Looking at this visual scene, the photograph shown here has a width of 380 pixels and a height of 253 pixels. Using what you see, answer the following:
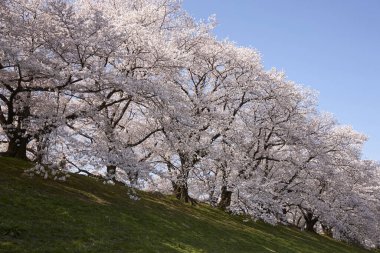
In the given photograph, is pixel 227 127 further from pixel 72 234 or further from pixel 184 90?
pixel 72 234

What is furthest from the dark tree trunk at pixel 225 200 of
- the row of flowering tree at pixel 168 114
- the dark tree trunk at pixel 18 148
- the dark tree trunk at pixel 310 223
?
the dark tree trunk at pixel 310 223

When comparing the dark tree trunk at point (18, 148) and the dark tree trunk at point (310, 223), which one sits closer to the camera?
the dark tree trunk at point (18, 148)

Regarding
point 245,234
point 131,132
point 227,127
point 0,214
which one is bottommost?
point 0,214

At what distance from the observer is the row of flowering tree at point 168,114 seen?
75.0 ft

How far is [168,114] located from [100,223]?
883 cm

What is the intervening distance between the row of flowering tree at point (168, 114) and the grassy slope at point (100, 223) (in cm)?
207

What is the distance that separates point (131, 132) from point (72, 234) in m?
22.2

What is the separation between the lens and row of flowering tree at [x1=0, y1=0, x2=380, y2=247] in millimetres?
22875

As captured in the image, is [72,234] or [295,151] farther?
[295,151]

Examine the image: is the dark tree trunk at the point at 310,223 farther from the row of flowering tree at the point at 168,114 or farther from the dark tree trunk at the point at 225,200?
the dark tree trunk at the point at 225,200

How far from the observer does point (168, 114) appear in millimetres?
27219

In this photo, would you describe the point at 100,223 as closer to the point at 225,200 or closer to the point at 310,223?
the point at 225,200

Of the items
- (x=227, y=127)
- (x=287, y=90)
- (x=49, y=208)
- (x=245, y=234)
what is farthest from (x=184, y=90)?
(x=49, y=208)

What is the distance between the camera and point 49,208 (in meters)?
21.0
